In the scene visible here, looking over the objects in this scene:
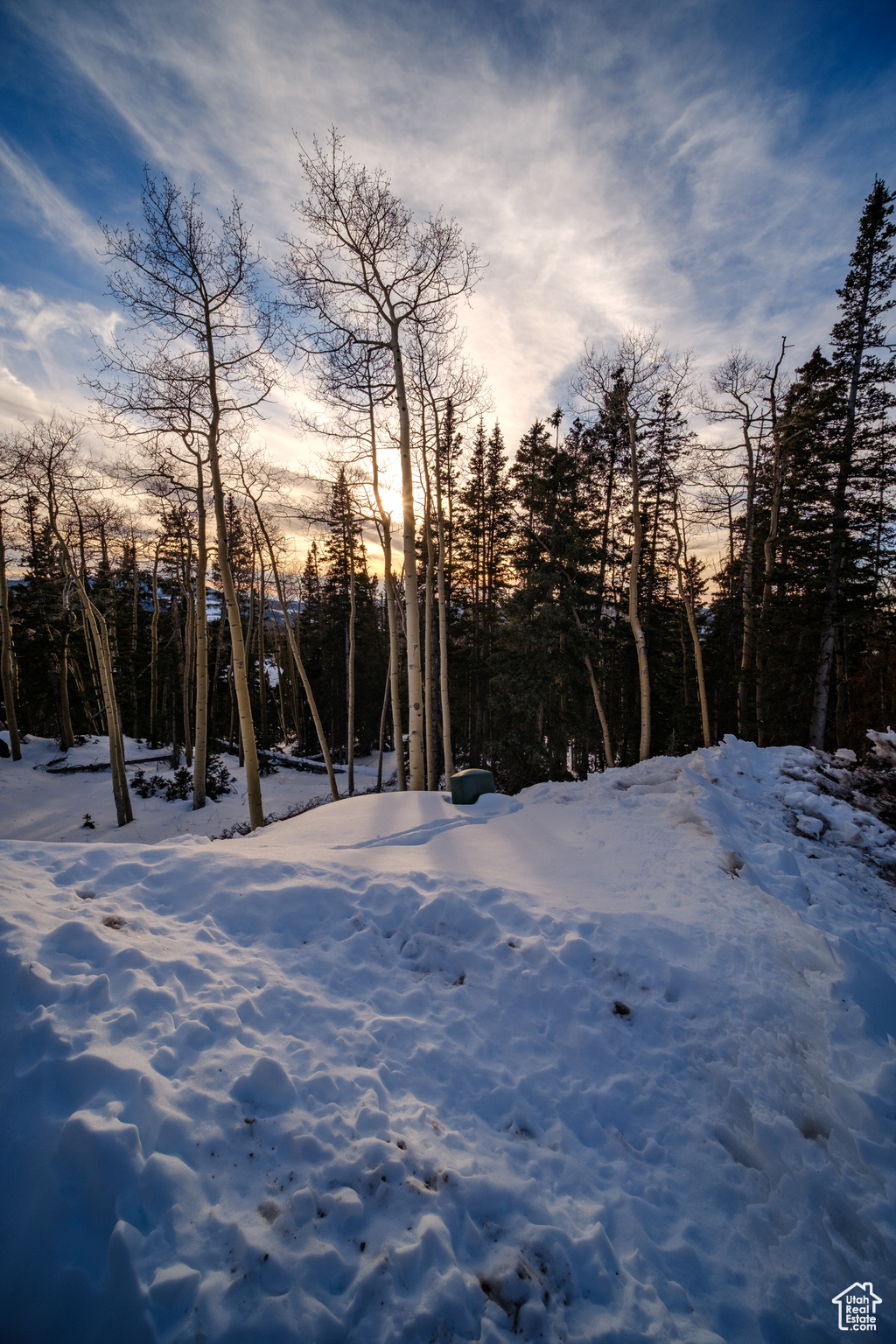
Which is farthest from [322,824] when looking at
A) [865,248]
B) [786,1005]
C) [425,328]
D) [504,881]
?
[865,248]

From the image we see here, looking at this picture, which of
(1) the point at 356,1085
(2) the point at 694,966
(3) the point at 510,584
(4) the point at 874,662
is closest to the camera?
(1) the point at 356,1085

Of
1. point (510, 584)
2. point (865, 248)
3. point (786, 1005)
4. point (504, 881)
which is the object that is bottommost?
point (786, 1005)

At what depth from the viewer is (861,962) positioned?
367cm

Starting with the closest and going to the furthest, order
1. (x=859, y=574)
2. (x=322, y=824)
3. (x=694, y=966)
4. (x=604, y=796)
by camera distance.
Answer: (x=694, y=966), (x=322, y=824), (x=604, y=796), (x=859, y=574)

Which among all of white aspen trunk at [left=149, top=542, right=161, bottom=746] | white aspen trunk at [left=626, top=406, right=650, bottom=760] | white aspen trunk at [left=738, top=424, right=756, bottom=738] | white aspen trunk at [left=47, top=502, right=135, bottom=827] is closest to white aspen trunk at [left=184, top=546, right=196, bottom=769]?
white aspen trunk at [left=149, top=542, right=161, bottom=746]

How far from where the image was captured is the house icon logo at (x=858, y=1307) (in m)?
1.98

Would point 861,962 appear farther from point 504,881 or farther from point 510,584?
point 510,584

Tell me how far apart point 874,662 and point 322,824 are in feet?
60.2

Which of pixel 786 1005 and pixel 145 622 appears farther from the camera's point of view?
pixel 145 622

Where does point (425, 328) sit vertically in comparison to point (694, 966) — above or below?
above

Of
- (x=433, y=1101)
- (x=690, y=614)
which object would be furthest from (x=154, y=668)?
(x=433, y=1101)

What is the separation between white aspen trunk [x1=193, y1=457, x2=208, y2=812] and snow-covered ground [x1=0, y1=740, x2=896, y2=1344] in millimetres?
9102

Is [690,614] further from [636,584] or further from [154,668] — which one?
[154,668]

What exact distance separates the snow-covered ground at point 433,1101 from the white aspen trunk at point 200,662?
910 centimetres
